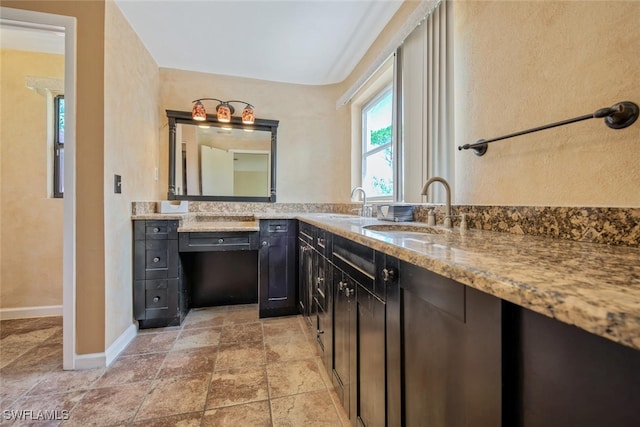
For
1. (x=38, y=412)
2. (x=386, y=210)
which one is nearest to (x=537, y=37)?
(x=386, y=210)

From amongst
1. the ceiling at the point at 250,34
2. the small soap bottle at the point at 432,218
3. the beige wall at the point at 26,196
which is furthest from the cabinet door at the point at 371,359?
the beige wall at the point at 26,196

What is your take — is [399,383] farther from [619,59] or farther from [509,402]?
[619,59]

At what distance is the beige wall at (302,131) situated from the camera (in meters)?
2.95

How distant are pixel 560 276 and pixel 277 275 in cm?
217

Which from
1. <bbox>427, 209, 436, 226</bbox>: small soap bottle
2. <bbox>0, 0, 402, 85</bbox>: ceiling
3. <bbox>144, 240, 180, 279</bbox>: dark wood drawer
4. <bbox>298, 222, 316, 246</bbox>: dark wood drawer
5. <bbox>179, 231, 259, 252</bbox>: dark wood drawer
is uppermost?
<bbox>0, 0, 402, 85</bbox>: ceiling

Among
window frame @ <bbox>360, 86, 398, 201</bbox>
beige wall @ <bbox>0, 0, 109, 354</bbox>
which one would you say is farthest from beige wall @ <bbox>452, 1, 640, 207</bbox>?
beige wall @ <bbox>0, 0, 109, 354</bbox>

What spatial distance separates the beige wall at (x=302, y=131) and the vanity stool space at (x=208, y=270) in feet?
2.60

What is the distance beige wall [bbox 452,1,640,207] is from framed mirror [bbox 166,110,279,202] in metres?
2.07

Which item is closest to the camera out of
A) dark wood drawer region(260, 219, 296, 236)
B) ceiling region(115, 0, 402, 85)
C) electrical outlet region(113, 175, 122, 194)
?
electrical outlet region(113, 175, 122, 194)

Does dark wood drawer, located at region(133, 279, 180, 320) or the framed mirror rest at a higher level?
the framed mirror

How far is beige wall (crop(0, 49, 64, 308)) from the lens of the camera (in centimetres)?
234

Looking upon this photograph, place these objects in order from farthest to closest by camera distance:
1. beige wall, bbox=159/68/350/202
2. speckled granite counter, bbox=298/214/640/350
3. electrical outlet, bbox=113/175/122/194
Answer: beige wall, bbox=159/68/350/202 < electrical outlet, bbox=113/175/122/194 < speckled granite counter, bbox=298/214/640/350

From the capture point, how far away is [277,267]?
241 cm

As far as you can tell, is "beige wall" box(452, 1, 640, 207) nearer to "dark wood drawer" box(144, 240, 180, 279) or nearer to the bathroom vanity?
the bathroom vanity
